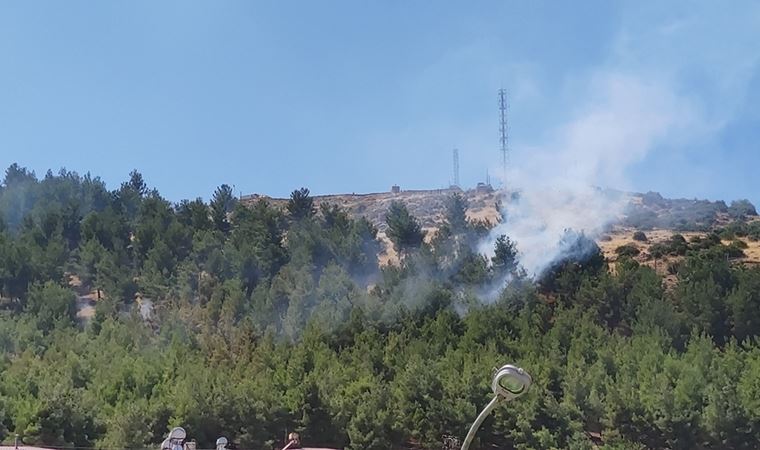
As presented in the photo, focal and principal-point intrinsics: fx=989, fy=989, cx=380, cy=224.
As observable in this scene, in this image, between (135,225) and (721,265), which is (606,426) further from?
(135,225)

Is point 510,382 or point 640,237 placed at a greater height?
point 510,382

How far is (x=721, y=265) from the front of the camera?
53688 mm

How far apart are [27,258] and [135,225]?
10199 mm

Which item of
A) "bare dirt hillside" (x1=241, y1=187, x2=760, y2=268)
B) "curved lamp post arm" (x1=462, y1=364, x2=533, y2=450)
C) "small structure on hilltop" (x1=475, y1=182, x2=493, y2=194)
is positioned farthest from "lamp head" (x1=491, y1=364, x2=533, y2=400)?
"small structure on hilltop" (x1=475, y1=182, x2=493, y2=194)

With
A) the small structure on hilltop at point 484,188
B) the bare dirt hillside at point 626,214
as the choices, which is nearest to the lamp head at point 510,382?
the bare dirt hillside at point 626,214

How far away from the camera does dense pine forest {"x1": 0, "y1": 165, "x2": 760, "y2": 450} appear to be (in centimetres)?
3469

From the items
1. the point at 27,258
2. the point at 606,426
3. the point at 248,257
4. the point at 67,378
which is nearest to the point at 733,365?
the point at 606,426

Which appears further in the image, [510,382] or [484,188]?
[484,188]

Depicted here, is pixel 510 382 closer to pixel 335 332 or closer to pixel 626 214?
pixel 335 332

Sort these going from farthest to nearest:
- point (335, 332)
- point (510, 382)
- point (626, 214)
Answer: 1. point (626, 214)
2. point (335, 332)
3. point (510, 382)

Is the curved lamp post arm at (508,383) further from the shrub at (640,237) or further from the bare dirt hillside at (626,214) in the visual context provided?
the shrub at (640,237)

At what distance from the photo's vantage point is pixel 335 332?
4709cm

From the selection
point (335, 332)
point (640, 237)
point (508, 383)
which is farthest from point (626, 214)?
point (508, 383)

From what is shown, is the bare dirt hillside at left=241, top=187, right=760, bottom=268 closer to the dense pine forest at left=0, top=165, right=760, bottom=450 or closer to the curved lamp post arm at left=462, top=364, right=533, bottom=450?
the dense pine forest at left=0, top=165, right=760, bottom=450
